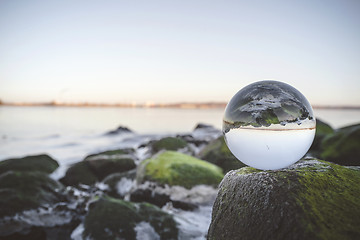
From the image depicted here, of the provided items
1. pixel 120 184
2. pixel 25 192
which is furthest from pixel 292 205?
pixel 120 184

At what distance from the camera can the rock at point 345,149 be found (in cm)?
869

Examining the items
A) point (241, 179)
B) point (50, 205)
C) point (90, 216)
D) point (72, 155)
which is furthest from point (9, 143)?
point (241, 179)

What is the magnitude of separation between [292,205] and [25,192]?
22.0 ft

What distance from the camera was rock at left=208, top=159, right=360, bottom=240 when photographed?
1921 millimetres

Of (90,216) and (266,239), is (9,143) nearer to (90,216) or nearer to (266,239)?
(90,216)

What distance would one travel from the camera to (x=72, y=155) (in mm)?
19625

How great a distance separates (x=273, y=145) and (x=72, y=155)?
20.2 meters

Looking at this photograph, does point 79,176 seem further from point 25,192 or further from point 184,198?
point 184,198

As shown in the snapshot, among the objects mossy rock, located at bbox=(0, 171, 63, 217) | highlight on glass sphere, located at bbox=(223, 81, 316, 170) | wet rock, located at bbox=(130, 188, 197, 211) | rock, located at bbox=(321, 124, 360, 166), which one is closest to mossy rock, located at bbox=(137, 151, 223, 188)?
wet rock, located at bbox=(130, 188, 197, 211)

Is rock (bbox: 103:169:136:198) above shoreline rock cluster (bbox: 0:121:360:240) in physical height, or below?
below

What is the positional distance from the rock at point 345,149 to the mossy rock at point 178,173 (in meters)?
5.45

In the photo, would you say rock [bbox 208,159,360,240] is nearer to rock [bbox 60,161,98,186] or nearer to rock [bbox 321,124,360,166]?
rock [bbox 321,124,360,166]

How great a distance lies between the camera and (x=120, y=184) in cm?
850

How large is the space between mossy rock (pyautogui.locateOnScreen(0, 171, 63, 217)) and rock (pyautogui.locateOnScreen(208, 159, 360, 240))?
17.4 ft
